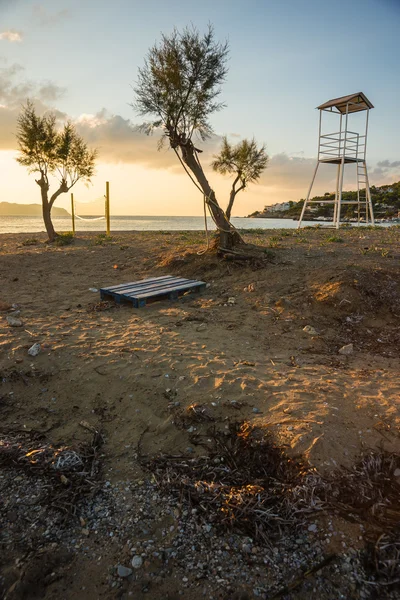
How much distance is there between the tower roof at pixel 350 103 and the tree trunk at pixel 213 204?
12289 millimetres

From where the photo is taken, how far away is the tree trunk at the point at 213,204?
1042 centimetres

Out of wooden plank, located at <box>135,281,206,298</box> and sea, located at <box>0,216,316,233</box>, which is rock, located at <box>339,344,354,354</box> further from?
sea, located at <box>0,216,316,233</box>

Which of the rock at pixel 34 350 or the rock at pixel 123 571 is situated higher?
the rock at pixel 34 350

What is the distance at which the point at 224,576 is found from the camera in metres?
2.41

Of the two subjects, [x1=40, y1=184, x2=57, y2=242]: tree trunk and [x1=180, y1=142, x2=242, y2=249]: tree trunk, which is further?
[x1=40, y1=184, x2=57, y2=242]: tree trunk

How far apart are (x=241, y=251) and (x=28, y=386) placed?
6.82 meters

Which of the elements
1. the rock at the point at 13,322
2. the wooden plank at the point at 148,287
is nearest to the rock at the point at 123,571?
the rock at the point at 13,322

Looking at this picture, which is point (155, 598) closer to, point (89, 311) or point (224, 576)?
point (224, 576)

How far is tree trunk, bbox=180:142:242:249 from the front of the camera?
1042 cm

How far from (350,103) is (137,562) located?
21.9m

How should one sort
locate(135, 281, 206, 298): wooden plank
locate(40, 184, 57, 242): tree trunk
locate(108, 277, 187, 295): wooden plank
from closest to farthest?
locate(135, 281, 206, 298): wooden plank < locate(108, 277, 187, 295): wooden plank < locate(40, 184, 57, 242): tree trunk

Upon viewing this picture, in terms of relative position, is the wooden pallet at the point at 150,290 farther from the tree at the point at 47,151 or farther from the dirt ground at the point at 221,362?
the tree at the point at 47,151

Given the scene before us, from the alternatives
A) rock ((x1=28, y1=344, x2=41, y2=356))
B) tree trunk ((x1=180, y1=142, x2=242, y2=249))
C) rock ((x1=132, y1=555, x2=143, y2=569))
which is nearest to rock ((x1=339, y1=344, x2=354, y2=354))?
rock ((x1=132, y1=555, x2=143, y2=569))

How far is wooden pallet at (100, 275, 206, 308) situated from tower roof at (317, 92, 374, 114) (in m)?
15.8
